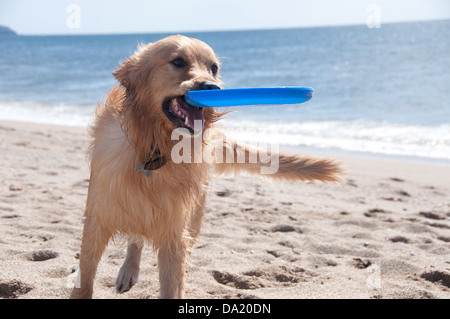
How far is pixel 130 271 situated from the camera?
3.56 m

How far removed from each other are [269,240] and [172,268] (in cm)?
160

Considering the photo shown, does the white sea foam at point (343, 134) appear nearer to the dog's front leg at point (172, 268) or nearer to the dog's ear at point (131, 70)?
the dog's ear at point (131, 70)

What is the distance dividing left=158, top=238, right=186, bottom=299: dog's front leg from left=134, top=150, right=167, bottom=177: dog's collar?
19.1 inches

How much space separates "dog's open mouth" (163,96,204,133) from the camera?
115 inches

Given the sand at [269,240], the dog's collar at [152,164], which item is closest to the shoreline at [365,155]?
the sand at [269,240]

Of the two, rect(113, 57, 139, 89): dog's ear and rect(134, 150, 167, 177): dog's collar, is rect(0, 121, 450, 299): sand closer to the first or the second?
rect(134, 150, 167, 177): dog's collar

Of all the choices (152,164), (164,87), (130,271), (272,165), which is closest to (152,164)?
(152,164)

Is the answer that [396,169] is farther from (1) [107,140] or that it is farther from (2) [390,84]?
(2) [390,84]

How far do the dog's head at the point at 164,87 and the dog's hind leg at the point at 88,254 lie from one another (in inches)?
24.8

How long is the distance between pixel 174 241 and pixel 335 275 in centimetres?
133

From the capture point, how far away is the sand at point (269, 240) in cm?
347

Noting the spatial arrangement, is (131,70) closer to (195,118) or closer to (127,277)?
(195,118)

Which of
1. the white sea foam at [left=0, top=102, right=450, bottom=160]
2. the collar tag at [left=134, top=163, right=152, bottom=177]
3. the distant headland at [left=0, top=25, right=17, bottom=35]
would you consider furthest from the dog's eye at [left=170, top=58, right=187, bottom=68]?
the distant headland at [left=0, top=25, right=17, bottom=35]
